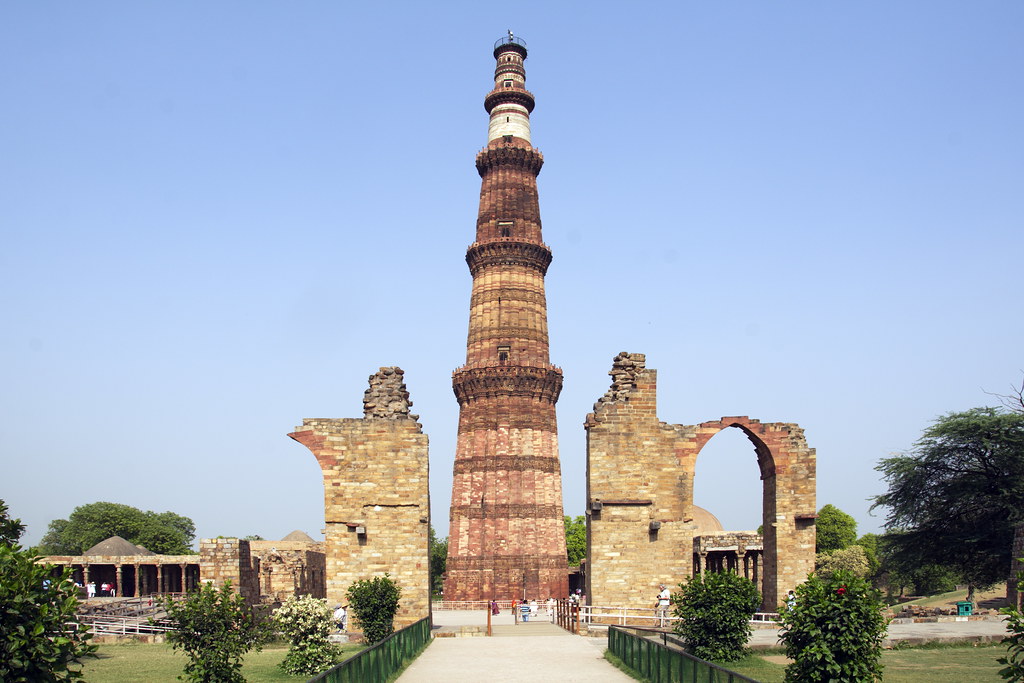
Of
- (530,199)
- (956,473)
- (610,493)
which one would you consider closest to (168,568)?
(530,199)

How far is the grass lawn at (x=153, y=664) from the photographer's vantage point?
549 inches

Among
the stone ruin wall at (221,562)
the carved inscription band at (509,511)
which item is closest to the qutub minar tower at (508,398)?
the carved inscription band at (509,511)

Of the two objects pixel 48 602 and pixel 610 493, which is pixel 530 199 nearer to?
pixel 610 493

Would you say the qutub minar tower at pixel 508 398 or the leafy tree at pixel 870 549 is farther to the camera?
the leafy tree at pixel 870 549

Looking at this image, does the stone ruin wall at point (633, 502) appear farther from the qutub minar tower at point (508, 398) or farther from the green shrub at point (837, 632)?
the qutub minar tower at point (508, 398)

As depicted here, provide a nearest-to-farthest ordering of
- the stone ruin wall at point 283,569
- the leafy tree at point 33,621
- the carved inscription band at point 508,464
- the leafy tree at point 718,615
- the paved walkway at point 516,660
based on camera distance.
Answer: the leafy tree at point 33,621, the paved walkway at point 516,660, the leafy tree at point 718,615, the stone ruin wall at point 283,569, the carved inscription band at point 508,464

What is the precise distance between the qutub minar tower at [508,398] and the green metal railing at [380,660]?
66.4ft

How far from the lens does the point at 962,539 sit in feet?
94.2

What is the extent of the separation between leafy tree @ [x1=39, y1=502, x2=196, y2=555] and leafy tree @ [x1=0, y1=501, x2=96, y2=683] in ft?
191

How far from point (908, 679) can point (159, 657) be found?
508 inches

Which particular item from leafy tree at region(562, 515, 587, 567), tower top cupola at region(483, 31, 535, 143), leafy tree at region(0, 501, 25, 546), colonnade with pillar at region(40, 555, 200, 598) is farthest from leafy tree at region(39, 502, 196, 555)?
leafy tree at region(0, 501, 25, 546)

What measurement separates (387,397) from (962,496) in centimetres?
1903

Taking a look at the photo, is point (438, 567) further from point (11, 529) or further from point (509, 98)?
point (11, 529)

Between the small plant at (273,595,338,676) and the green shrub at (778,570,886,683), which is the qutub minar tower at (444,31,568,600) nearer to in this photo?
the small plant at (273,595,338,676)
